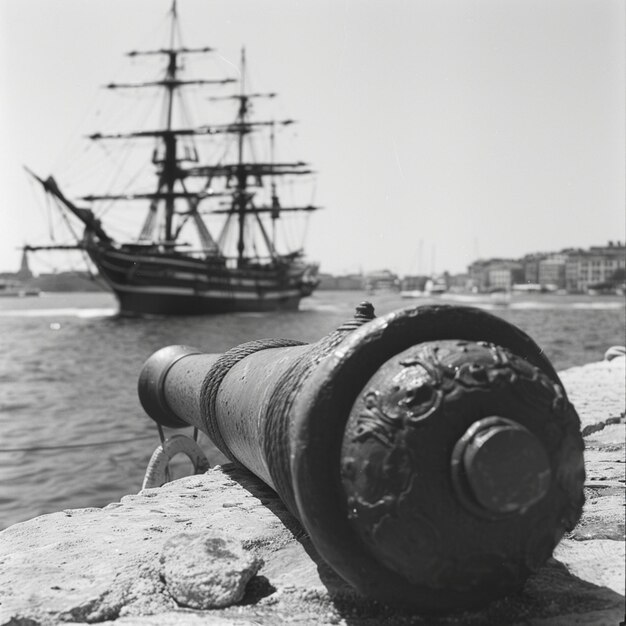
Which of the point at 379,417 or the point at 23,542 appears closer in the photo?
the point at 379,417

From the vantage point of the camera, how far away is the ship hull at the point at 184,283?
4809 centimetres

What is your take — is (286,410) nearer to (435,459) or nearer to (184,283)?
(435,459)

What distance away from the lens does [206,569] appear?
97.9 inches

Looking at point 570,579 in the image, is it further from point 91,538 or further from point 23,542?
point 23,542

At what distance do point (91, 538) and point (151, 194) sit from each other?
46829mm

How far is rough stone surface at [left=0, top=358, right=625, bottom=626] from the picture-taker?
2.24 metres

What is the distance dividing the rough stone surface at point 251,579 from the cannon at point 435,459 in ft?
0.92

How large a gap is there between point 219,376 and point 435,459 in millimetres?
2024

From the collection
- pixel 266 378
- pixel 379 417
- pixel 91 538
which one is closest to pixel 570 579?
pixel 379 417

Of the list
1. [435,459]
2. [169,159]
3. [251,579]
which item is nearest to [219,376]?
[251,579]

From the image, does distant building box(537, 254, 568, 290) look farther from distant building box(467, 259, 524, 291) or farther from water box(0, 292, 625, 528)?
water box(0, 292, 625, 528)

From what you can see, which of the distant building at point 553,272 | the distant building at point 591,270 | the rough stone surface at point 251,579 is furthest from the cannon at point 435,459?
the distant building at point 553,272

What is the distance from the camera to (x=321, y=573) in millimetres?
2588

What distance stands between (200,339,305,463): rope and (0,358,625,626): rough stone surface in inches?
13.6
